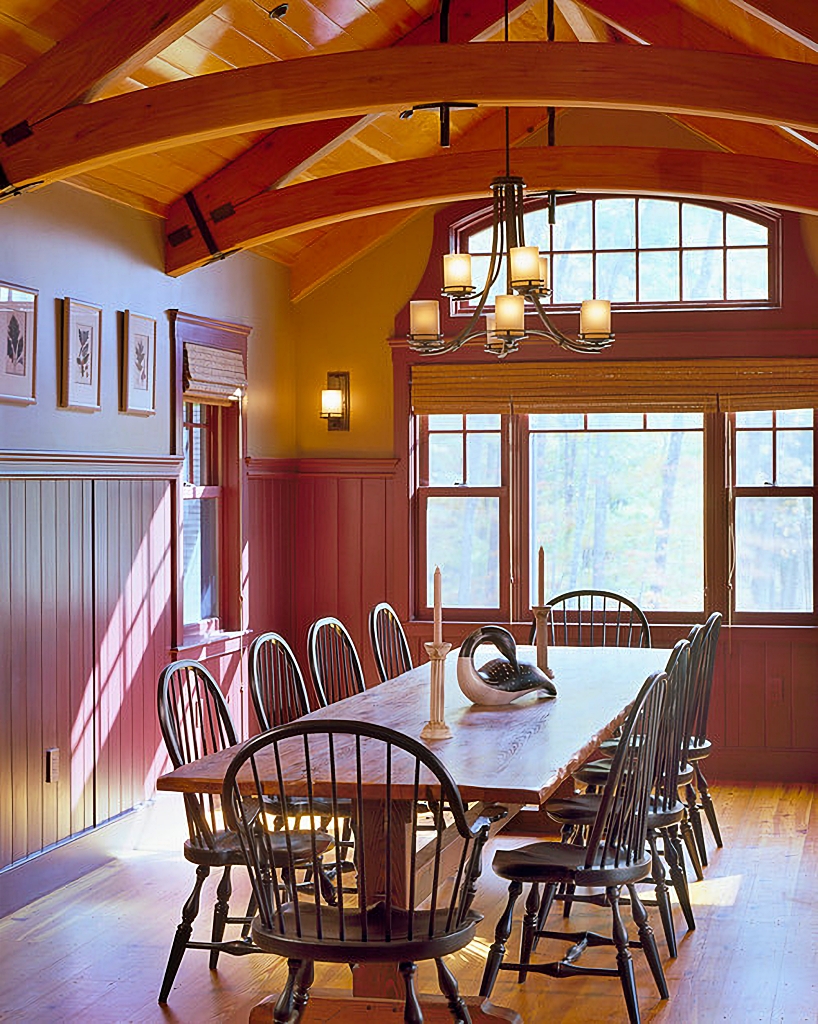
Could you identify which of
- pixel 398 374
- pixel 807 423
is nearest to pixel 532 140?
pixel 398 374

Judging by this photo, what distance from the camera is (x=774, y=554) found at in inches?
280

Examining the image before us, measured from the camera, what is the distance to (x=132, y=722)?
577 centimetres

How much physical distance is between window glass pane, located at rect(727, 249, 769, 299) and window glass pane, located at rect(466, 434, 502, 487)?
1473 millimetres

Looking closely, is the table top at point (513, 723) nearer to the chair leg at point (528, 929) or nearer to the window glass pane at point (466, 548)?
the chair leg at point (528, 929)

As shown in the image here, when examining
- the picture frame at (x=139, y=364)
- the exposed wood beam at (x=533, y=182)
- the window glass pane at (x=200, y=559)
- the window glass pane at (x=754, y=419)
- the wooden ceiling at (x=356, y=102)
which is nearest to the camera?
the wooden ceiling at (x=356, y=102)

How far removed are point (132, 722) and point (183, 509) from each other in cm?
112

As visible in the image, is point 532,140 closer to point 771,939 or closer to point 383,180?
point 383,180

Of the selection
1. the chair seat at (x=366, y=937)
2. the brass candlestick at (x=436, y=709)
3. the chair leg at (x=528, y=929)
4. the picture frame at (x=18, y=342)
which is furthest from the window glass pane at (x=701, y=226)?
the chair seat at (x=366, y=937)

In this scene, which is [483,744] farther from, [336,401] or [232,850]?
[336,401]

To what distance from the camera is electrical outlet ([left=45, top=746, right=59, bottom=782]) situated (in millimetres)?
5086

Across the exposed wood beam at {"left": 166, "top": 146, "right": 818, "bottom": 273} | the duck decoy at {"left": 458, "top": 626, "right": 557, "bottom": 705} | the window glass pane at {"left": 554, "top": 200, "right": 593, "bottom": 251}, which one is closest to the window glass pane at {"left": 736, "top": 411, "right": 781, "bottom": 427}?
the window glass pane at {"left": 554, "top": 200, "right": 593, "bottom": 251}

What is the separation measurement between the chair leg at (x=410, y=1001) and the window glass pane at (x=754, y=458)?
4.55 meters

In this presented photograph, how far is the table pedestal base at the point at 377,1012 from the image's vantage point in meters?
3.20

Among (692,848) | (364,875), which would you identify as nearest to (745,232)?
(692,848)
